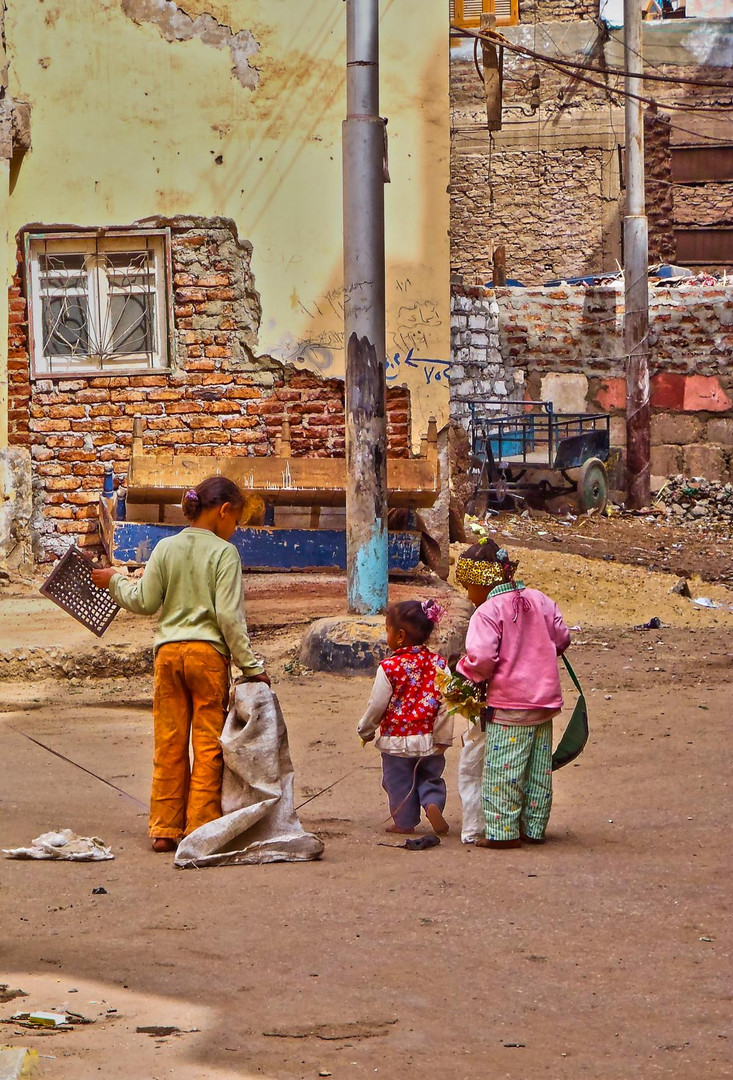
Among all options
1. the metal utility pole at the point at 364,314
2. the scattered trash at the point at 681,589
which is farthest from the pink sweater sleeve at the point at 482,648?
the scattered trash at the point at 681,589

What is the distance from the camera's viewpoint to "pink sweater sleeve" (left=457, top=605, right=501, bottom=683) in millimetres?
5500

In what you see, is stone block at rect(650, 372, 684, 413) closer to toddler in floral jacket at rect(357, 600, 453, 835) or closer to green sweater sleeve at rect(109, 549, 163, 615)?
toddler in floral jacket at rect(357, 600, 453, 835)

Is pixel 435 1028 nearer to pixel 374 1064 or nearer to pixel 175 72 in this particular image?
pixel 374 1064

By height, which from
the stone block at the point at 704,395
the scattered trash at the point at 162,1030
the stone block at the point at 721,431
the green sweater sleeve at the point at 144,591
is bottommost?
the scattered trash at the point at 162,1030

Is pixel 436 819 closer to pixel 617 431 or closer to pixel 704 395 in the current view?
pixel 617 431

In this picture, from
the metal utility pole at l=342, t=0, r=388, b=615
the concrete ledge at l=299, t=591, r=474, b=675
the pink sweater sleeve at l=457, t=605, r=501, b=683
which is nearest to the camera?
the pink sweater sleeve at l=457, t=605, r=501, b=683

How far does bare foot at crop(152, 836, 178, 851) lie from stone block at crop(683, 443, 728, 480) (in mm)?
15536

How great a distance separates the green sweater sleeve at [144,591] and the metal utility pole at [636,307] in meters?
14.3

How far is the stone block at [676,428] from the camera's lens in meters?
20.2

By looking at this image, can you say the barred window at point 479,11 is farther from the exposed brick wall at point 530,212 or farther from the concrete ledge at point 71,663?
the concrete ledge at point 71,663

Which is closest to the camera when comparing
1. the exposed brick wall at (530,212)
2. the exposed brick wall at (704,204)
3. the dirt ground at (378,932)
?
the dirt ground at (378,932)

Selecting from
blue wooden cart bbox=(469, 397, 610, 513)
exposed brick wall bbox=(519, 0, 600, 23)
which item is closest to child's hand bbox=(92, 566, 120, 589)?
blue wooden cart bbox=(469, 397, 610, 513)

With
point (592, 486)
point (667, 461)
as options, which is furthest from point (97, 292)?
point (667, 461)

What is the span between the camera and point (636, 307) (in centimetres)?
1916
